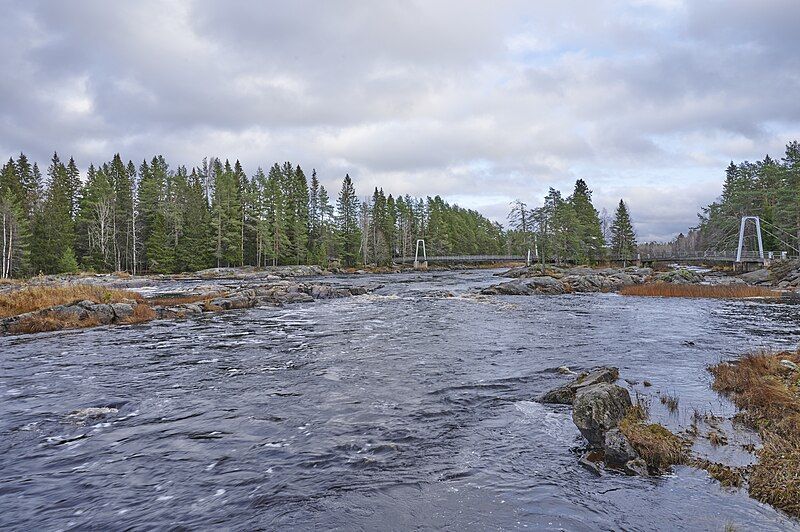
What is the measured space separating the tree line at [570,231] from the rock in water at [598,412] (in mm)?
65447

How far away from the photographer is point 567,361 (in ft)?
45.8

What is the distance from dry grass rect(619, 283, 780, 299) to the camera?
3462 centimetres

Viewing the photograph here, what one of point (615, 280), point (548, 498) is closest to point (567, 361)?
point (548, 498)

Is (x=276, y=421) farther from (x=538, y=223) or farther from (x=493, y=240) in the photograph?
(x=493, y=240)

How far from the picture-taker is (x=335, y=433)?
853 cm

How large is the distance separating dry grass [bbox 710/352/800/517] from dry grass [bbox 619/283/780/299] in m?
26.2

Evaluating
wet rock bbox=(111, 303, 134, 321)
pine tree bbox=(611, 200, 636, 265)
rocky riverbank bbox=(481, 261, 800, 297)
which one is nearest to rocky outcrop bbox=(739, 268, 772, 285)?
rocky riverbank bbox=(481, 261, 800, 297)

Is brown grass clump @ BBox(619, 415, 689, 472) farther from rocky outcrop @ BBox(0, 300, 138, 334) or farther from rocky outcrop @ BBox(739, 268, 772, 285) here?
rocky outcrop @ BBox(739, 268, 772, 285)

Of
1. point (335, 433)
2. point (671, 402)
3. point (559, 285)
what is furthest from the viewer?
point (559, 285)

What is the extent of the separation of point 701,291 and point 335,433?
126ft

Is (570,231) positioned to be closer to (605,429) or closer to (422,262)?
(422,262)

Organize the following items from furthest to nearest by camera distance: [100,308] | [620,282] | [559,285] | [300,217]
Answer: [300,217], [620,282], [559,285], [100,308]

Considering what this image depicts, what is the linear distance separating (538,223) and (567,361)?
2557 inches

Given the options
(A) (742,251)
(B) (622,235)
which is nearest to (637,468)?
(A) (742,251)
